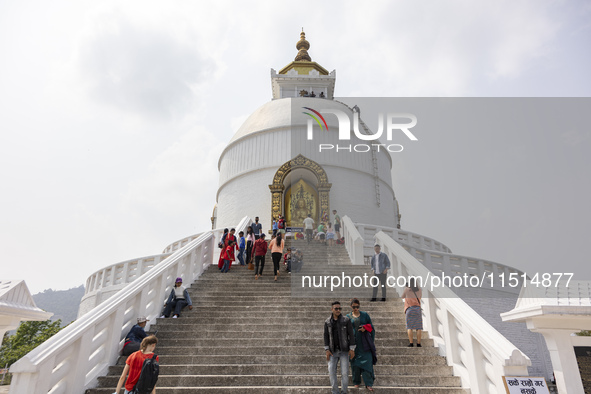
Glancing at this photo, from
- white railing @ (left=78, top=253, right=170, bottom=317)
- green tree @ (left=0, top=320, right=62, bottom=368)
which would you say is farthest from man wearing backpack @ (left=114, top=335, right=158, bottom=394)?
green tree @ (left=0, top=320, right=62, bottom=368)

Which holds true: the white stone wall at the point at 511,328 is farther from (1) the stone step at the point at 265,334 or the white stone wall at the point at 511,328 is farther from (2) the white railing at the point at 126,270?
(2) the white railing at the point at 126,270

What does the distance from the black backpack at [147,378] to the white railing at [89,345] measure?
45.9 inches

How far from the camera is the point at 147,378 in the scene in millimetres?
4105

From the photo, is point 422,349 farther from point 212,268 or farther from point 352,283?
point 212,268

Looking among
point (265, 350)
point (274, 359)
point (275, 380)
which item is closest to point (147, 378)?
point (275, 380)

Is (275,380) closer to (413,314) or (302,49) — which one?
(413,314)

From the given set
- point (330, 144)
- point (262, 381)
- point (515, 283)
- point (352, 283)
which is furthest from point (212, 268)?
point (330, 144)

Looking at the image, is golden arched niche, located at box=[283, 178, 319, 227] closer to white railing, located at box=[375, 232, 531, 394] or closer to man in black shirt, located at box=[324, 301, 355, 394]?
white railing, located at box=[375, 232, 531, 394]

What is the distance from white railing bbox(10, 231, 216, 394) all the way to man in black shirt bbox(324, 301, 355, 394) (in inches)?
124

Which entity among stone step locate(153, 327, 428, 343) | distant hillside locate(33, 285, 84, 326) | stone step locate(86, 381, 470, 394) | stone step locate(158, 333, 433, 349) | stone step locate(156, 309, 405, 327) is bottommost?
stone step locate(86, 381, 470, 394)

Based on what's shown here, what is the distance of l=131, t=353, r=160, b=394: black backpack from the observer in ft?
13.4

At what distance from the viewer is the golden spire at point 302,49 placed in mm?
29884

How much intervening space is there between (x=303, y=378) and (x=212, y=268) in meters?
6.18

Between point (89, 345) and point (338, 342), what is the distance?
3.30 meters
